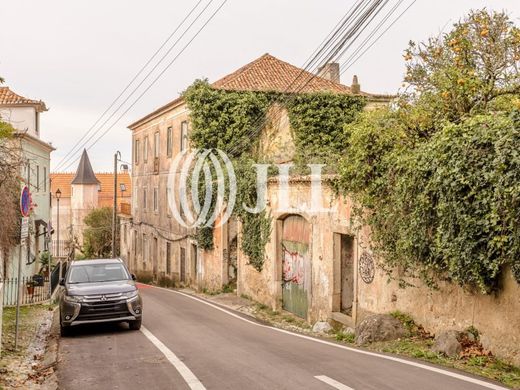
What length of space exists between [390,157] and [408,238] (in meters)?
1.88

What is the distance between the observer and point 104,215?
5059 cm

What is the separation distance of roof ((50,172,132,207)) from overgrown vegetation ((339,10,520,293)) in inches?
2363

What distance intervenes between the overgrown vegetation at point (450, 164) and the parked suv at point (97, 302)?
5585 millimetres

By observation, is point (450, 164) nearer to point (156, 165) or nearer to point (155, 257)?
point (156, 165)

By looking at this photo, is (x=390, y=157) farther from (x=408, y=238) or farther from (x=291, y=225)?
(x=291, y=225)

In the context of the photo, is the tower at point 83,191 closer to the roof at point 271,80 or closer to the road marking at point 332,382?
the roof at point 271,80

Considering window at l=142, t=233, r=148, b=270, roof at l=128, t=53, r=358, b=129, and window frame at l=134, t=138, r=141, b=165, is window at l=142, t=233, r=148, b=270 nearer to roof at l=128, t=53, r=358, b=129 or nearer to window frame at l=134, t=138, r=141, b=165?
window frame at l=134, t=138, r=141, b=165

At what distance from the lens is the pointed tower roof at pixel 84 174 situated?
225ft

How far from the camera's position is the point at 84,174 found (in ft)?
226

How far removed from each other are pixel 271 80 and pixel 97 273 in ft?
56.5

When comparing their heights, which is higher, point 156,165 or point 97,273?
point 156,165

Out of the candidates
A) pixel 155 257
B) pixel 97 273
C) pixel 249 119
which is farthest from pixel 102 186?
pixel 97 273

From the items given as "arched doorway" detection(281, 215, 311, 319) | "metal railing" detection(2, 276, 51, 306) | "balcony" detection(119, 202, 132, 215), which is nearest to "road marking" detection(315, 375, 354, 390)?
Result: "arched doorway" detection(281, 215, 311, 319)

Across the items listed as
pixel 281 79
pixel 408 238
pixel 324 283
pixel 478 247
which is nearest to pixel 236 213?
pixel 324 283
